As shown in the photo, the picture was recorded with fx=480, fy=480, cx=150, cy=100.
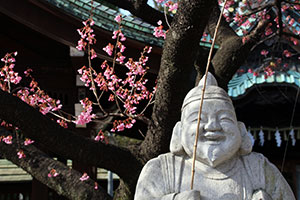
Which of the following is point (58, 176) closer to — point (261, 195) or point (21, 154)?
point (21, 154)

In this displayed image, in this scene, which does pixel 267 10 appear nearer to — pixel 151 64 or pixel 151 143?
pixel 151 64

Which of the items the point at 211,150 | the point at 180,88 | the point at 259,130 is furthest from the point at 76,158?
the point at 259,130

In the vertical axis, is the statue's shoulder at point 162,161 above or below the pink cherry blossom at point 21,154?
above

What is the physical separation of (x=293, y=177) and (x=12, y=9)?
5.44m

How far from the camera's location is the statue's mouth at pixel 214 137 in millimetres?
3145

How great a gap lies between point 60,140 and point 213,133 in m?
1.87

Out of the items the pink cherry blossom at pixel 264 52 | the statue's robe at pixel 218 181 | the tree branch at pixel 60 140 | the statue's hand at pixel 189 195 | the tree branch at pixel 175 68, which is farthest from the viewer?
the pink cherry blossom at pixel 264 52

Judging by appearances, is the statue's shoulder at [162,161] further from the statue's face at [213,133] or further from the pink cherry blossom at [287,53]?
the pink cherry blossom at [287,53]

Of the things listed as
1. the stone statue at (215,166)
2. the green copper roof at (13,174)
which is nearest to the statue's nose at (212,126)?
the stone statue at (215,166)

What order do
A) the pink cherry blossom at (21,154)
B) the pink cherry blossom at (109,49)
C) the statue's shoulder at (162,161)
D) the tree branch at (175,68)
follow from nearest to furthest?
the statue's shoulder at (162,161) → the tree branch at (175,68) → the pink cherry blossom at (21,154) → the pink cherry blossom at (109,49)

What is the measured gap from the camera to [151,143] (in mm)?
4777

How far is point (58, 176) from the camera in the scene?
5.03m

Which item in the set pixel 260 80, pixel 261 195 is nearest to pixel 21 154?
pixel 261 195

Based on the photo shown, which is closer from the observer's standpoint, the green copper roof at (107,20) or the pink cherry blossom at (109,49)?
the pink cherry blossom at (109,49)
